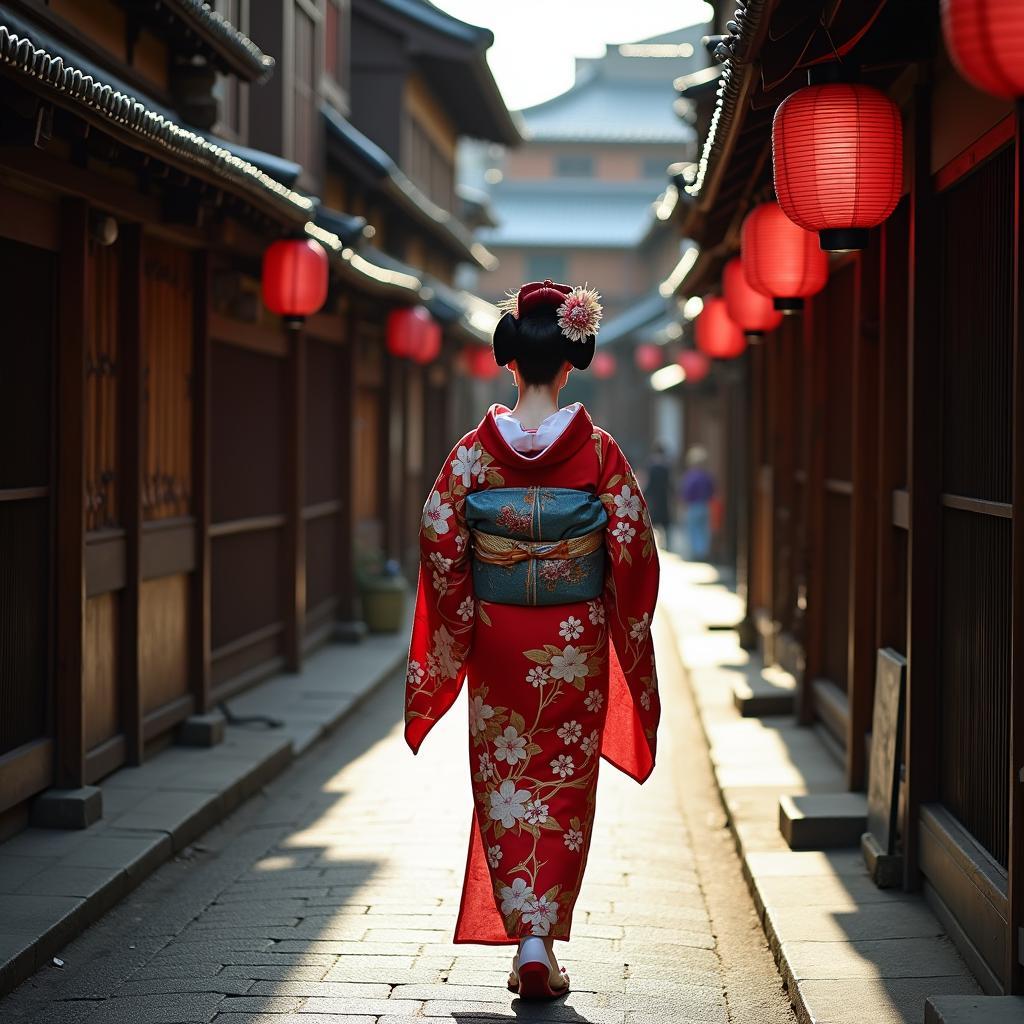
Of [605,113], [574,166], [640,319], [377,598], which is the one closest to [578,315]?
[377,598]

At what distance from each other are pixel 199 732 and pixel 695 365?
1961 cm

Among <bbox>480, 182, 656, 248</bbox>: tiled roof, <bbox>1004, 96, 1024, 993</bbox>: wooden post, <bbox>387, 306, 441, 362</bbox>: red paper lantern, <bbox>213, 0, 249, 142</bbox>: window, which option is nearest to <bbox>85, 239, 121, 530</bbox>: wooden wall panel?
Answer: <bbox>213, 0, 249, 142</bbox>: window

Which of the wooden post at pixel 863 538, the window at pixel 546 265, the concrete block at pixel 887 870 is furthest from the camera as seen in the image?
the window at pixel 546 265

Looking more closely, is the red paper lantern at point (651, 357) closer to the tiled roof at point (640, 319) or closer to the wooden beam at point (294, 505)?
the tiled roof at point (640, 319)

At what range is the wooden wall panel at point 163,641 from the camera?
927 centimetres

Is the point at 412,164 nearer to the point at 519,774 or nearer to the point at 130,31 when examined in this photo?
the point at 130,31

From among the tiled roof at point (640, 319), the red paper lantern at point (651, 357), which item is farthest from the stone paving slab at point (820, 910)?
the tiled roof at point (640, 319)

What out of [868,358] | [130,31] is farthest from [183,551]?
[868,358]

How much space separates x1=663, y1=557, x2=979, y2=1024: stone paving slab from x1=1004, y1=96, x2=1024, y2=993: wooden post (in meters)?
0.48

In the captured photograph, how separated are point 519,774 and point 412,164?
1830 cm

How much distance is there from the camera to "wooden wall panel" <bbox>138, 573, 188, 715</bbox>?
9.27 m

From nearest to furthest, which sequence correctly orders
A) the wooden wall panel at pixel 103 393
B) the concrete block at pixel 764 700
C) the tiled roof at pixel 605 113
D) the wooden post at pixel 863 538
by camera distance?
1. the wooden post at pixel 863 538
2. the wooden wall panel at pixel 103 393
3. the concrete block at pixel 764 700
4. the tiled roof at pixel 605 113

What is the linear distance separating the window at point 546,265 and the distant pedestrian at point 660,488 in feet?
85.0

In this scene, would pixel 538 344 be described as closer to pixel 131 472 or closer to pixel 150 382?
pixel 131 472
